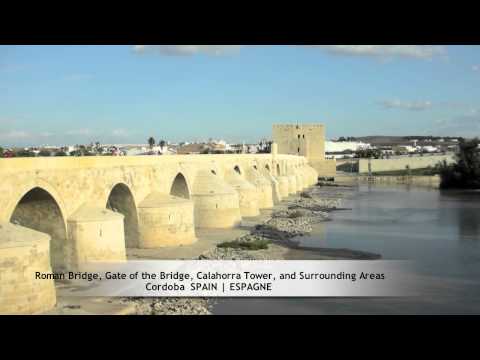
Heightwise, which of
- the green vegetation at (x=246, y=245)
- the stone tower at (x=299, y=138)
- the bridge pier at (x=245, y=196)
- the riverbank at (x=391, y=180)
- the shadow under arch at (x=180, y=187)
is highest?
the stone tower at (x=299, y=138)

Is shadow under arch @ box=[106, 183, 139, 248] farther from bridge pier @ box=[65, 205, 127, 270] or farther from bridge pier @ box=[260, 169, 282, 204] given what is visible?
bridge pier @ box=[260, 169, 282, 204]

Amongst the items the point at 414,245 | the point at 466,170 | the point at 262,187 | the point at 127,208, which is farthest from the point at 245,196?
the point at 466,170

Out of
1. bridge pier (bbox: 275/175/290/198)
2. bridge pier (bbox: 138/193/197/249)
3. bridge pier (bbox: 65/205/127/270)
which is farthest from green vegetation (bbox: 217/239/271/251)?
bridge pier (bbox: 275/175/290/198)

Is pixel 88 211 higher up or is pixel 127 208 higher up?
pixel 88 211

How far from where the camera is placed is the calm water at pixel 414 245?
9336 millimetres

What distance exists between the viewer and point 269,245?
15.3m

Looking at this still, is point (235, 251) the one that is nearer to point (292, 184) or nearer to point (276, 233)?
point (276, 233)

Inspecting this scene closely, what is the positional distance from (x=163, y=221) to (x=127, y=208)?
0.97m

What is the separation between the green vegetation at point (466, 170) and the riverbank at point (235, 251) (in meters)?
15.8

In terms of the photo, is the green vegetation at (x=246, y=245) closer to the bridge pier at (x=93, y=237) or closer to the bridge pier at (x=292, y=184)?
the bridge pier at (x=93, y=237)

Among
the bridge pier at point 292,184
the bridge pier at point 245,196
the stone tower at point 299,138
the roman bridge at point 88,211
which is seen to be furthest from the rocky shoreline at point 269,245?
the stone tower at point 299,138

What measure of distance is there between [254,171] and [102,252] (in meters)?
16.0
